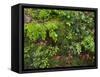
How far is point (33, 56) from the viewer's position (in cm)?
330

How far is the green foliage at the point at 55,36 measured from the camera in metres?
3.28

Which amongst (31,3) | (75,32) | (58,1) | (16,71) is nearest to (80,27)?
(75,32)

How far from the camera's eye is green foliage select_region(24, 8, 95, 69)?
3283 mm

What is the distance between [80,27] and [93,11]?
270 mm

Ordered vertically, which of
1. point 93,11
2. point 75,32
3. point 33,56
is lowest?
point 33,56

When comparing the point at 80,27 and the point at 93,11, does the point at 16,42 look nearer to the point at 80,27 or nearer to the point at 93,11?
the point at 80,27

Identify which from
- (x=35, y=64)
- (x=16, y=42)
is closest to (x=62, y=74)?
(x=35, y=64)

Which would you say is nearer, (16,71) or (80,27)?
(16,71)

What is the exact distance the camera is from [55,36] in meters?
3.40

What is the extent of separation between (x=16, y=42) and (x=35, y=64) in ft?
1.06

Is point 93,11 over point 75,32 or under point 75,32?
over

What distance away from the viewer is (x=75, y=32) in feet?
11.5

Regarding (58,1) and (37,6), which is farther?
(58,1)

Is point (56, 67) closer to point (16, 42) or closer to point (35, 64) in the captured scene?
point (35, 64)
